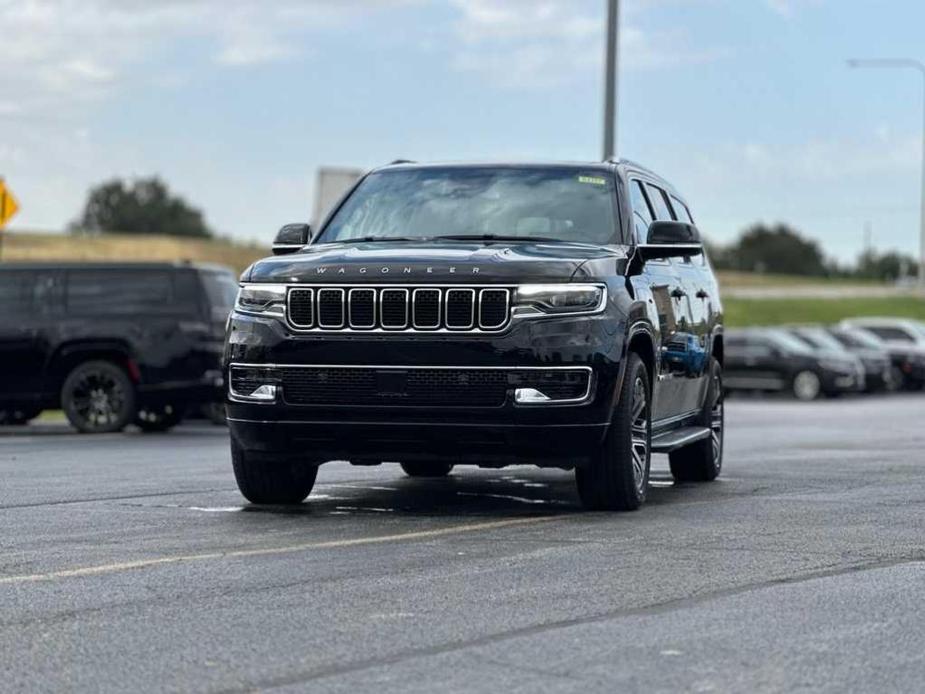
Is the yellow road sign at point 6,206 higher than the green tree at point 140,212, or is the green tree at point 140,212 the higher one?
the green tree at point 140,212

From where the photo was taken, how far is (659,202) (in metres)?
13.0

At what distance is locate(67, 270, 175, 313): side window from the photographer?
21.6 metres

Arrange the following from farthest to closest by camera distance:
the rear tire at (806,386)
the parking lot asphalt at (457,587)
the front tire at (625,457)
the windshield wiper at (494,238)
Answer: the rear tire at (806,386) → the windshield wiper at (494,238) → the front tire at (625,457) → the parking lot asphalt at (457,587)

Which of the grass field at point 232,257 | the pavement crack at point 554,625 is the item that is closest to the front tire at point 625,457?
the pavement crack at point 554,625

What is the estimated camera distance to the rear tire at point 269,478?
35.4 ft

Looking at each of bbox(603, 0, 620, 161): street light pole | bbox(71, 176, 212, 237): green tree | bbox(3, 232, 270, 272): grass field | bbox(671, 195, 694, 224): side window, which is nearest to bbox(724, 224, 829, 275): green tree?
bbox(71, 176, 212, 237): green tree

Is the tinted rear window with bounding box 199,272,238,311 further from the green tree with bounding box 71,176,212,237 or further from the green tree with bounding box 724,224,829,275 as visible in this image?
the green tree with bounding box 724,224,829,275

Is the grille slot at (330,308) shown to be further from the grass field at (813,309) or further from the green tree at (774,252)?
the green tree at (774,252)

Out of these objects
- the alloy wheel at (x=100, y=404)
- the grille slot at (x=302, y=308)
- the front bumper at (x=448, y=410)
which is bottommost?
the alloy wheel at (x=100, y=404)

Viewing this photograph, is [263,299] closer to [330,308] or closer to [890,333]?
[330,308]

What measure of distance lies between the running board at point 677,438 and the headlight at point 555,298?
53.8 inches

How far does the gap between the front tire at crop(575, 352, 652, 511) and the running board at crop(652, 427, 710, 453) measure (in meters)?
0.28

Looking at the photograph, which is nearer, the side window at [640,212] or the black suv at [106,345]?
the side window at [640,212]

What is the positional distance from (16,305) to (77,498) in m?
10.7
